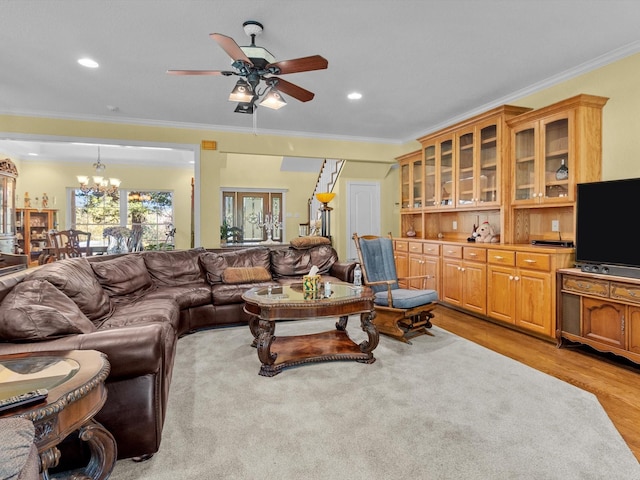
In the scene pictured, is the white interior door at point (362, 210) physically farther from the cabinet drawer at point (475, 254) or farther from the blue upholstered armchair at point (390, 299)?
the blue upholstered armchair at point (390, 299)

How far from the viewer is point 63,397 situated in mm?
1170

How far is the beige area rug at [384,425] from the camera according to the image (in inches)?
66.8

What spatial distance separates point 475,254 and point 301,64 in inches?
119

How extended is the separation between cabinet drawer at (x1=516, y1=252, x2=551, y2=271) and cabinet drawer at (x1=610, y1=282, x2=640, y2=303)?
1.83ft

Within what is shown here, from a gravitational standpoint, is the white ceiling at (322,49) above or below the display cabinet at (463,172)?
above

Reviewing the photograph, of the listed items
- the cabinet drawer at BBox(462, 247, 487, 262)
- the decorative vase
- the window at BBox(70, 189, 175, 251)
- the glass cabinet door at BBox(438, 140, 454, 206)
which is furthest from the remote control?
the window at BBox(70, 189, 175, 251)

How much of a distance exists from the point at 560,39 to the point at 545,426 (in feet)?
9.93

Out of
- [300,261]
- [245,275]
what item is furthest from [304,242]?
[245,275]

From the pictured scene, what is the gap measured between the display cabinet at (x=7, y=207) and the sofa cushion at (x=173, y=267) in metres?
4.10

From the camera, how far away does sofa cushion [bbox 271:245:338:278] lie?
4828mm

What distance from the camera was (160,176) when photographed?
30.0ft

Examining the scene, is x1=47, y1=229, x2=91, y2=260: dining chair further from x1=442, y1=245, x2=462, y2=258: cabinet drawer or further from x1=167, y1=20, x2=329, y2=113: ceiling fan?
x1=442, y1=245, x2=462, y2=258: cabinet drawer

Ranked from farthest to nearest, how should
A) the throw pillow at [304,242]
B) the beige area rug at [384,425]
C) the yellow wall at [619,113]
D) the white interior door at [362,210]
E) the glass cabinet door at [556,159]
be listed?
the white interior door at [362,210] → the throw pillow at [304,242] → the glass cabinet door at [556,159] → the yellow wall at [619,113] → the beige area rug at [384,425]

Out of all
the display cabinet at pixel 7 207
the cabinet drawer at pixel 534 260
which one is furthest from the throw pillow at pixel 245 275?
the display cabinet at pixel 7 207
